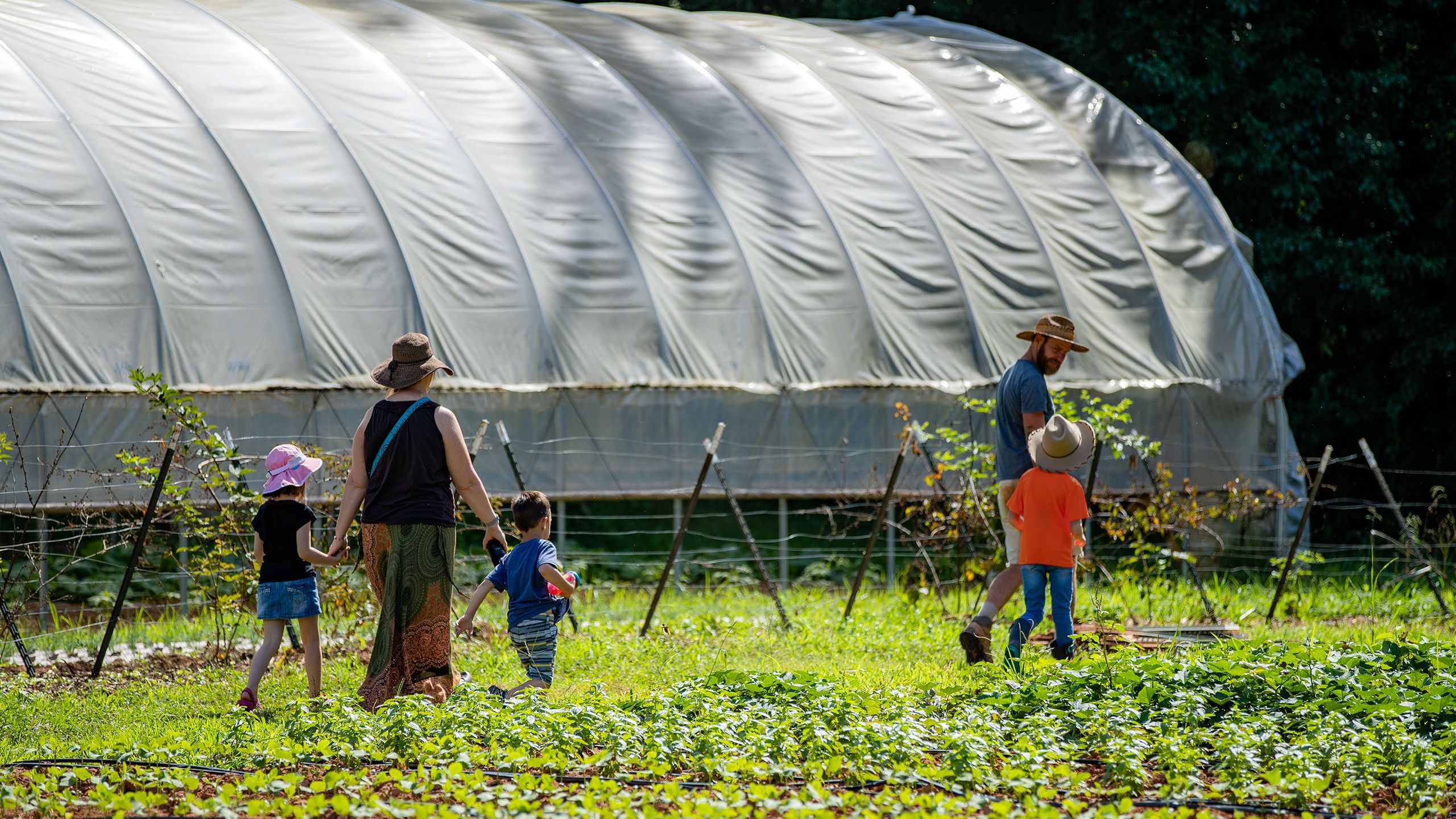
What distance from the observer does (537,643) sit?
6723 mm

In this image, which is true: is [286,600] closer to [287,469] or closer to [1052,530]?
[287,469]

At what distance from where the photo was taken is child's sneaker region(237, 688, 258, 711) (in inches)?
259

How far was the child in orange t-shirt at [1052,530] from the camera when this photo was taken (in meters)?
7.32

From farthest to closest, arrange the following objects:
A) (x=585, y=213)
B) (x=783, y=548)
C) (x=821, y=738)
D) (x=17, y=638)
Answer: (x=585, y=213) < (x=783, y=548) < (x=17, y=638) < (x=821, y=738)

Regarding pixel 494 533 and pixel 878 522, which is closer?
pixel 494 533

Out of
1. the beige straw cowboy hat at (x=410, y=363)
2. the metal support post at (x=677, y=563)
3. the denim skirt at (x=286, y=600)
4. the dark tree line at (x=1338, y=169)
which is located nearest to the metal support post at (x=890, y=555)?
the metal support post at (x=677, y=563)

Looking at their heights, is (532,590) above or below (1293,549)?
above

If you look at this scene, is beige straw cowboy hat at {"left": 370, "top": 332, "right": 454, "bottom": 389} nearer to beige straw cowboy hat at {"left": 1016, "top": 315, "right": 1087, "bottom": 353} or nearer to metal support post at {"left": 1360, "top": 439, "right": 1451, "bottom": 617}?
beige straw cowboy hat at {"left": 1016, "top": 315, "right": 1087, "bottom": 353}

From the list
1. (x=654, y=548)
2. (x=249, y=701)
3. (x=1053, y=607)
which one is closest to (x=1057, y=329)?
(x=1053, y=607)

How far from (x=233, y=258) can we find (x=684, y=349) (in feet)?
12.4

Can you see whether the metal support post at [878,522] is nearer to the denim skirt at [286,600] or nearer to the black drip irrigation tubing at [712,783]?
the denim skirt at [286,600]

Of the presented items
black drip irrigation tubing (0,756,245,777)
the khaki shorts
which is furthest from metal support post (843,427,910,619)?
black drip irrigation tubing (0,756,245,777)

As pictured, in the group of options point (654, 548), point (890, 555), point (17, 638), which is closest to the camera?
point (17, 638)

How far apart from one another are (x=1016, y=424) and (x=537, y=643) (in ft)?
9.29
